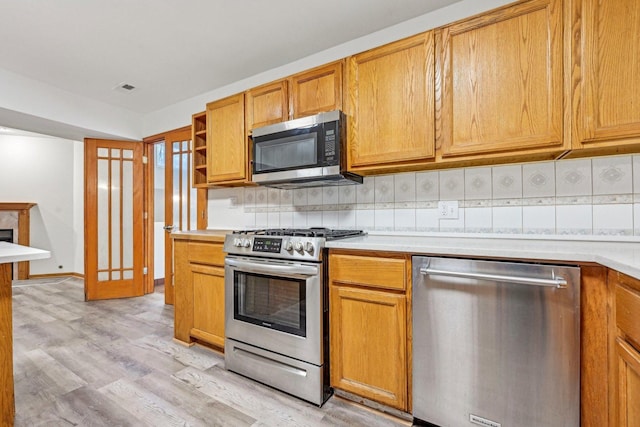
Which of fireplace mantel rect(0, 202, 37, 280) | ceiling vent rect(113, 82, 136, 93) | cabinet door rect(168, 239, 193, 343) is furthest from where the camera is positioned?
fireplace mantel rect(0, 202, 37, 280)

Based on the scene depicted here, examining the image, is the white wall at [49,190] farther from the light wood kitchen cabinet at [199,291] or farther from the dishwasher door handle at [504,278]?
the dishwasher door handle at [504,278]

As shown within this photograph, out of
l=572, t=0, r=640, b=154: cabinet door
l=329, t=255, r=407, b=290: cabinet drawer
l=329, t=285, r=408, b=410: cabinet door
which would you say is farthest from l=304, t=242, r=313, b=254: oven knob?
l=572, t=0, r=640, b=154: cabinet door

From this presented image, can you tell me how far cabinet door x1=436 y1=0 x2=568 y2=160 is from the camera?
1465mm

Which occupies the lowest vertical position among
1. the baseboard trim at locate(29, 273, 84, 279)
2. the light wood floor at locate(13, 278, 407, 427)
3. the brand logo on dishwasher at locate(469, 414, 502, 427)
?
the light wood floor at locate(13, 278, 407, 427)

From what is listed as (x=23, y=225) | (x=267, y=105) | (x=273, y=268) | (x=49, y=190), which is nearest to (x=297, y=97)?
(x=267, y=105)

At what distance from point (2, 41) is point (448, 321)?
12.2ft

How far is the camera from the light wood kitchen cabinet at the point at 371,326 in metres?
1.54

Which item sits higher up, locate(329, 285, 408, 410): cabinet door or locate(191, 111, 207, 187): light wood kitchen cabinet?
locate(191, 111, 207, 187): light wood kitchen cabinet

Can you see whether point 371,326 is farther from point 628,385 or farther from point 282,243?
point 628,385

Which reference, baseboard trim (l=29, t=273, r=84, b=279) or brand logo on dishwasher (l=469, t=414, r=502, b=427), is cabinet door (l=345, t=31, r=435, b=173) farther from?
baseboard trim (l=29, t=273, r=84, b=279)

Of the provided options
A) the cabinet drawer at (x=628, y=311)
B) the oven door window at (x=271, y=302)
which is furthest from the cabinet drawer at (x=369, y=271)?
the cabinet drawer at (x=628, y=311)

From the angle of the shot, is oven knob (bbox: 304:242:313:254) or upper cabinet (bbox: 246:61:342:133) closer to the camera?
oven knob (bbox: 304:242:313:254)

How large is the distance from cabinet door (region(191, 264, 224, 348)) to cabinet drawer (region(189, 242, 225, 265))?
0.05m

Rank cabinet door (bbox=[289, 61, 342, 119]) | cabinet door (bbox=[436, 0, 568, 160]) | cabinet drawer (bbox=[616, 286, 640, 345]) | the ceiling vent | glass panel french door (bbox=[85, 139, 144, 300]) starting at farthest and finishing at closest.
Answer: glass panel french door (bbox=[85, 139, 144, 300]) < the ceiling vent < cabinet door (bbox=[289, 61, 342, 119]) < cabinet door (bbox=[436, 0, 568, 160]) < cabinet drawer (bbox=[616, 286, 640, 345])
